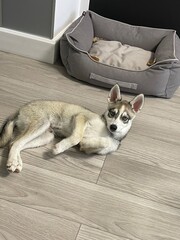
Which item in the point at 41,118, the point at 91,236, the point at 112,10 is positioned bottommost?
the point at 91,236

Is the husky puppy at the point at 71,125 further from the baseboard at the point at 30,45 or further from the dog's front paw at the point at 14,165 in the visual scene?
the baseboard at the point at 30,45

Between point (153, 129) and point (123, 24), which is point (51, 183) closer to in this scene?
point (153, 129)

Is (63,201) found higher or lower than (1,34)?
lower

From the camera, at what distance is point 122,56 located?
215cm

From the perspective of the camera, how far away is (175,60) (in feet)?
6.40

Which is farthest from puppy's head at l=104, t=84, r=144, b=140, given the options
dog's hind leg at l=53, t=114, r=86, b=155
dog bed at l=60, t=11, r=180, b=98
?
dog bed at l=60, t=11, r=180, b=98

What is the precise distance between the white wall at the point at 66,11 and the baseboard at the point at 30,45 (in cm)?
7

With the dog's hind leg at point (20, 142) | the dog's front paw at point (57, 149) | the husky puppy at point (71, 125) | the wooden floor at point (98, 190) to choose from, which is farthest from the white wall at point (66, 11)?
the dog's front paw at point (57, 149)

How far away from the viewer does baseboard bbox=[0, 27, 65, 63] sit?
2115 mm

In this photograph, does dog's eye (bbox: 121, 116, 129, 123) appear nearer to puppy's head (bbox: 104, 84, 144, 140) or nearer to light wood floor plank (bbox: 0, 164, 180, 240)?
puppy's head (bbox: 104, 84, 144, 140)

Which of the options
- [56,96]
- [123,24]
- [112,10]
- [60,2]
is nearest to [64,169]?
[56,96]

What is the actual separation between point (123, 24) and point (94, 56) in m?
0.44

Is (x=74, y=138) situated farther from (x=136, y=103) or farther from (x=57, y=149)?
(x=136, y=103)

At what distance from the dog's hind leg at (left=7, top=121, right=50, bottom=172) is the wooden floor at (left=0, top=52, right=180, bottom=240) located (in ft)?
0.14
